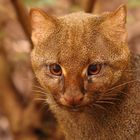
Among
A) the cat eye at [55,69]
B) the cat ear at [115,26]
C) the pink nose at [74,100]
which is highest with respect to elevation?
the cat ear at [115,26]

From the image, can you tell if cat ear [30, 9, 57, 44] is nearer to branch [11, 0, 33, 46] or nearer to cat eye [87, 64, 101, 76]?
cat eye [87, 64, 101, 76]

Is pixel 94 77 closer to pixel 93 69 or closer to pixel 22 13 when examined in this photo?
pixel 93 69

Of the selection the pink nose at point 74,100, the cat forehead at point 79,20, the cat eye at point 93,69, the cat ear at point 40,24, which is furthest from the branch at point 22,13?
the pink nose at point 74,100

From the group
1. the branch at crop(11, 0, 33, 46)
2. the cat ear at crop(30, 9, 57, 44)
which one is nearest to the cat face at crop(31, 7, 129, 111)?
the cat ear at crop(30, 9, 57, 44)

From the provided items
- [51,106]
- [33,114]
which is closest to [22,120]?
[33,114]

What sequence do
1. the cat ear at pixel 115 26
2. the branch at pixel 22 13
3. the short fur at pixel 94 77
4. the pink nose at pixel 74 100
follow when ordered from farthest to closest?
the branch at pixel 22 13
the cat ear at pixel 115 26
the short fur at pixel 94 77
the pink nose at pixel 74 100

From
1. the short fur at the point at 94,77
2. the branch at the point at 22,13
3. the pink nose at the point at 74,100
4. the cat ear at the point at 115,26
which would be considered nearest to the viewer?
the pink nose at the point at 74,100

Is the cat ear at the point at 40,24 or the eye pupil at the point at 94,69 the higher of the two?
the cat ear at the point at 40,24

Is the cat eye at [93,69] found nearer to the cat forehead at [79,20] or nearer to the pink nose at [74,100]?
the pink nose at [74,100]
